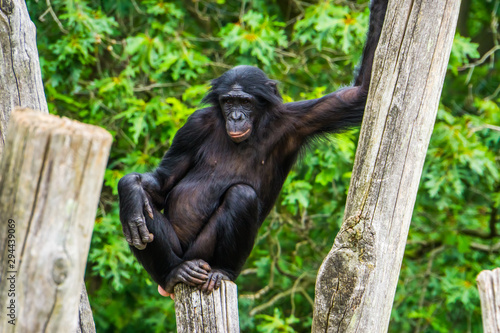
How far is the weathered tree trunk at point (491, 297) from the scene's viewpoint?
3.04m

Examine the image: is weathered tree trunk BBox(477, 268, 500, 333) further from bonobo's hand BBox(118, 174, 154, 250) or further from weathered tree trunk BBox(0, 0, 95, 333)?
weathered tree trunk BBox(0, 0, 95, 333)

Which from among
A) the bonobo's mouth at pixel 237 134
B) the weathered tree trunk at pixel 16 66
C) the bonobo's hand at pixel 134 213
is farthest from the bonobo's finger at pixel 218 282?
the weathered tree trunk at pixel 16 66

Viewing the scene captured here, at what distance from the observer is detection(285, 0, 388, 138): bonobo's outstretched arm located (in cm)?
408

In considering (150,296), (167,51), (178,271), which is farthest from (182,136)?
(150,296)

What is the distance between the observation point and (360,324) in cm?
290

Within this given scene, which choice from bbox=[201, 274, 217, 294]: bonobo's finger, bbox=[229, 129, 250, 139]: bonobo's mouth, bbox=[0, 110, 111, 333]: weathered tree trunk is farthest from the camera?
bbox=[229, 129, 250, 139]: bonobo's mouth

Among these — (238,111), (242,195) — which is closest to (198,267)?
(242,195)

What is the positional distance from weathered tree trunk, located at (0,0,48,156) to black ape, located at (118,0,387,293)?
3.07 feet

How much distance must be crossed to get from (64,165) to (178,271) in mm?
2137

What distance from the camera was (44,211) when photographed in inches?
76.6

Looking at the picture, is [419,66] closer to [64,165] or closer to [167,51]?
[64,165]

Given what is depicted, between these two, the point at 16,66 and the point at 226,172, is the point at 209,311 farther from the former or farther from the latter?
the point at 16,66

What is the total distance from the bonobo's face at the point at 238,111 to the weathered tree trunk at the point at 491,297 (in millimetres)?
2091

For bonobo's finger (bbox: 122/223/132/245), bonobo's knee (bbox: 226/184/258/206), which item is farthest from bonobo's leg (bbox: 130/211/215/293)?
bonobo's knee (bbox: 226/184/258/206)
